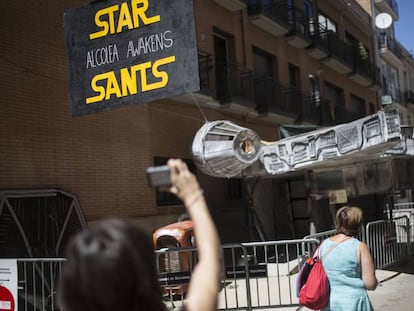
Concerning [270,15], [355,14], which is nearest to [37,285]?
[270,15]

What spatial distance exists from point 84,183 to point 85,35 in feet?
14.5

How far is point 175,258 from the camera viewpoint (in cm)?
854

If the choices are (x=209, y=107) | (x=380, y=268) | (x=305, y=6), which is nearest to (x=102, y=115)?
(x=209, y=107)

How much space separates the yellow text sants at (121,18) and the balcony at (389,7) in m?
30.2

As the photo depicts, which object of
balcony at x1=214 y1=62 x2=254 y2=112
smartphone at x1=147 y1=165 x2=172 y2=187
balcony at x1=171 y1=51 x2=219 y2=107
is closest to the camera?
smartphone at x1=147 y1=165 x2=172 y2=187

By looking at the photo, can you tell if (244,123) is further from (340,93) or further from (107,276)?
(107,276)

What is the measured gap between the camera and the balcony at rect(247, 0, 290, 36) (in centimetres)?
1638

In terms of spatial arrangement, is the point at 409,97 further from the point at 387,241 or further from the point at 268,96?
the point at 387,241

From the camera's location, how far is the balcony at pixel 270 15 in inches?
645

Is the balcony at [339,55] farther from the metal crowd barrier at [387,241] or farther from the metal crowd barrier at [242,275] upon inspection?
the metal crowd barrier at [242,275]

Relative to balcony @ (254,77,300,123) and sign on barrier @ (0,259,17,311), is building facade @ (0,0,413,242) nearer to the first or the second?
balcony @ (254,77,300,123)

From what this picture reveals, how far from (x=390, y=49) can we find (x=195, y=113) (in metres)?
22.6

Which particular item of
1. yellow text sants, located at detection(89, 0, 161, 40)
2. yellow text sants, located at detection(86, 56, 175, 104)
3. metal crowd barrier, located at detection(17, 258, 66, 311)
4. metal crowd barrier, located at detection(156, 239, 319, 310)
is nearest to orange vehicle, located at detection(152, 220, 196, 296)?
metal crowd barrier, located at detection(156, 239, 319, 310)

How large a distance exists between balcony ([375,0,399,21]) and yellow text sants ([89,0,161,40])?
3023cm
